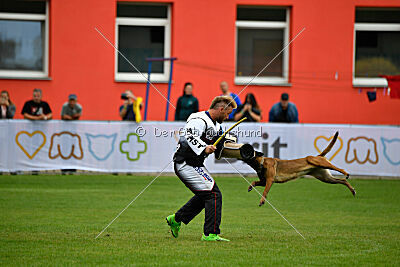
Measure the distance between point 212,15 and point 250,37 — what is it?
1606mm

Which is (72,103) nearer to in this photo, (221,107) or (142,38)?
(142,38)

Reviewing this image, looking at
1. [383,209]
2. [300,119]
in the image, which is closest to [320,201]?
[383,209]

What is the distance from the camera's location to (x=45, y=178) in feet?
59.0

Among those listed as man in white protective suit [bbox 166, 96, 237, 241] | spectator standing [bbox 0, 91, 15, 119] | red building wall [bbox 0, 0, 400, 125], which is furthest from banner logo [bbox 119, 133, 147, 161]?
man in white protective suit [bbox 166, 96, 237, 241]

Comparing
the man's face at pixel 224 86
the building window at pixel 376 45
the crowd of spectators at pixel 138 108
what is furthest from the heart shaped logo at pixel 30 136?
the building window at pixel 376 45

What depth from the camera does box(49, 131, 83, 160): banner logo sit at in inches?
733

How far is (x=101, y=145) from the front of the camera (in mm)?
18828

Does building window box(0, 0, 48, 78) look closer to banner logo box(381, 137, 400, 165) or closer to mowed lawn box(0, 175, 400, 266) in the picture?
mowed lawn box(0, 175, 400, 266)

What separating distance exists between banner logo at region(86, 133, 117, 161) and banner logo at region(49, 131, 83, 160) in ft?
1.03

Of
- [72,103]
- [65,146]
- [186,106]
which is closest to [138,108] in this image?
[186,106]

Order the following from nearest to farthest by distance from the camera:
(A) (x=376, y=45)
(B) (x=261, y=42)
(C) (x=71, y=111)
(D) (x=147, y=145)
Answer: (D) (x=147, y=145), (C) (x=71, y=111), (B) (x=261, y=42), (A) (x=376, y=45)

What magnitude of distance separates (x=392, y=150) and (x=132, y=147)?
6.57 metres

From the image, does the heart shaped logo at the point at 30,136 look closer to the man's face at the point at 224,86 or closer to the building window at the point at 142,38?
the man's face at the point at 224,86

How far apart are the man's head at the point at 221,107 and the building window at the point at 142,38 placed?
14.0 m
